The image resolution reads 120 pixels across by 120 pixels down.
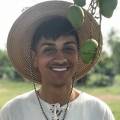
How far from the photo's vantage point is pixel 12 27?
2.74 metres

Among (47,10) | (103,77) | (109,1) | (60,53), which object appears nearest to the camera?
(109,1)

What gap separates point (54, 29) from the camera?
8.45ft

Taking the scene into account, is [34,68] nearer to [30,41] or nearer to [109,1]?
[30,41]

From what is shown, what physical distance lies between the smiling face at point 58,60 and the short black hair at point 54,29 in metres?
0.03

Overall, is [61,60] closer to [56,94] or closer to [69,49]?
[69,49]

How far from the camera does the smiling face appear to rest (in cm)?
240

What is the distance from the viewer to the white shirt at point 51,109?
8.59 feet

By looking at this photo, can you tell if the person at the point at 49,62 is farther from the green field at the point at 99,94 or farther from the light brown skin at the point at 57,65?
the green field at the point at 99,94

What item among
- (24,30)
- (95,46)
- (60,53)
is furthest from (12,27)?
(95,46)

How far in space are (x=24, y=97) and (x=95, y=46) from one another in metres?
0.87

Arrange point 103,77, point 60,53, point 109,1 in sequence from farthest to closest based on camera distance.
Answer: point 103,77
point 60,53
point 109,1

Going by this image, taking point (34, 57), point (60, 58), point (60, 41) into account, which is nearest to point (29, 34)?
point (34, 57)

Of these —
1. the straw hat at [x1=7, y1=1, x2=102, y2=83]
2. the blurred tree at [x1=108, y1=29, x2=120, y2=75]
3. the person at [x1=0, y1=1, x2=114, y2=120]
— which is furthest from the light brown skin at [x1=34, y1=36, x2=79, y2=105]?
the blurred tree at [x1=108, y1=29, x2=120, y2=75]

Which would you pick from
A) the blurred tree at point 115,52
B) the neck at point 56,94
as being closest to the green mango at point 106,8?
the neck at point 56,94
